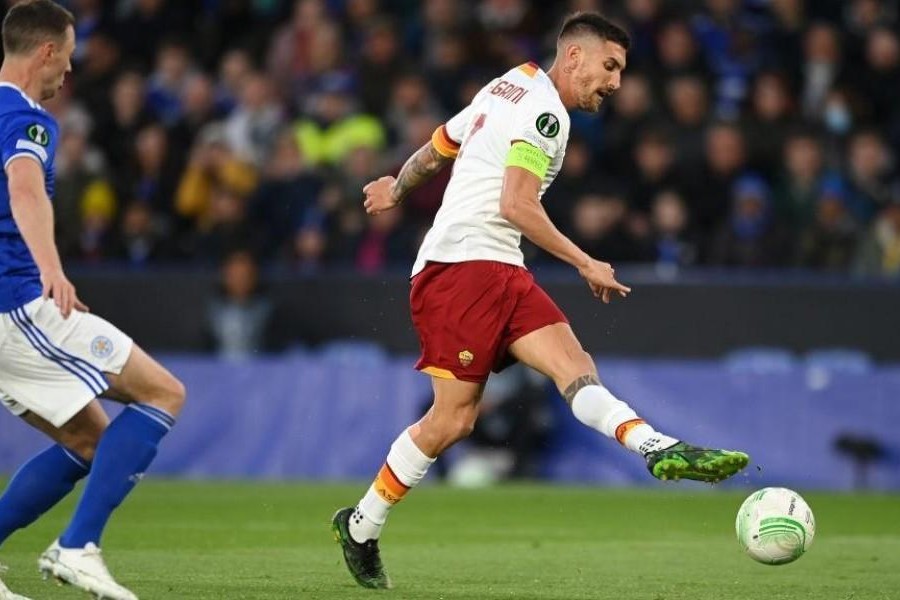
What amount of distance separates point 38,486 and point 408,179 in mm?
2229

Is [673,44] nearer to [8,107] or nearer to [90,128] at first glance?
[90,128]

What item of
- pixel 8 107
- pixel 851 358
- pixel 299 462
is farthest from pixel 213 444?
pixel 8 107

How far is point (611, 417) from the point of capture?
7.27m

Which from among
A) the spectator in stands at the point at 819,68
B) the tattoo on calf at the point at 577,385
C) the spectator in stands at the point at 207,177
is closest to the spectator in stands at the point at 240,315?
the spectator in stands at the point at 207,177

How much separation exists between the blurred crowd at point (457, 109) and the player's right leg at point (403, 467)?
24.6ft

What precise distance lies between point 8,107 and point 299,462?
27.0 ft

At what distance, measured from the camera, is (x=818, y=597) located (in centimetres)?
737

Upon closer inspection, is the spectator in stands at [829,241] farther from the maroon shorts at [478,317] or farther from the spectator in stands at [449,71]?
the maroon shorts at [478,317]

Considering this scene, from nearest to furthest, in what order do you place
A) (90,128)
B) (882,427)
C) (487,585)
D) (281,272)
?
(487,585)
(882,427)
(281,272)
(90,128)

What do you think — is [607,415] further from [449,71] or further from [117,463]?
[449,71]

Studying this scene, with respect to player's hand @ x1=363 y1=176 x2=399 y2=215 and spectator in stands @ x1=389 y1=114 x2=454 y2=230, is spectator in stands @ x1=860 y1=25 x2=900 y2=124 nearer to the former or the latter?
spectator in stands @ x1=389 y1=114 x2=454 y2=230

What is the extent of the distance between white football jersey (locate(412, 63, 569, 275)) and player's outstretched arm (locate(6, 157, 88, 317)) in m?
1.77

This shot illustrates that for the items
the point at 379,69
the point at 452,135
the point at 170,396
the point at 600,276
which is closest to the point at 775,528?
the point at 600,276

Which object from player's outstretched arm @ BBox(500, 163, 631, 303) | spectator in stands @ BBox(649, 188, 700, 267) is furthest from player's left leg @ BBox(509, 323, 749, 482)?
spectator in stands @ BBox(649, 188, 700, 267)
